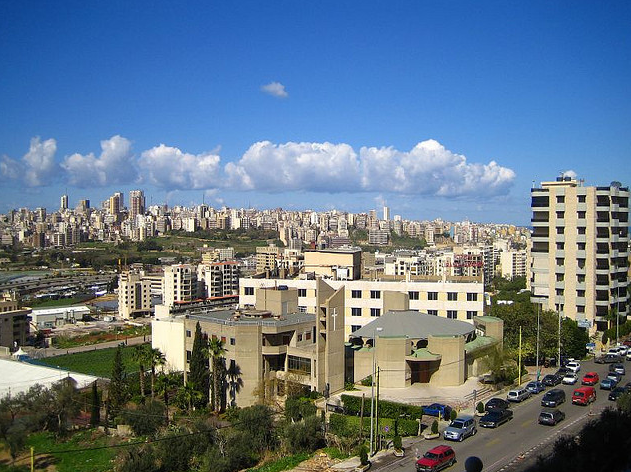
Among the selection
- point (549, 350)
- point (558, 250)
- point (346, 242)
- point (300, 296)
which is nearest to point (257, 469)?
point (549, 350)

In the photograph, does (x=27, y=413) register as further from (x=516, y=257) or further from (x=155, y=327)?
(x=516, y=257)

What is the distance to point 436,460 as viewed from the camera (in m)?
20.3

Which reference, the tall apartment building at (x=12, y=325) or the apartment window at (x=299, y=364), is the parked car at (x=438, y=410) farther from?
Answer: the tall apartment building at (x=12, y=325)

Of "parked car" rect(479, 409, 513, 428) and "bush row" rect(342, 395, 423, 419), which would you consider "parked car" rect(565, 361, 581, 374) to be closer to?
"parked car" rect(479, 409, 513, 428)

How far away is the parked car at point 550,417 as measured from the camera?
2505 centimetres

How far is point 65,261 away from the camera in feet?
540

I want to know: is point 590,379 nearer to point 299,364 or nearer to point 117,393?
point 299,364

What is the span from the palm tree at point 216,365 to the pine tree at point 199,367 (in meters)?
0.44

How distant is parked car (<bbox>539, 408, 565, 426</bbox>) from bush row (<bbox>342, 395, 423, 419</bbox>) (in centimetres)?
490

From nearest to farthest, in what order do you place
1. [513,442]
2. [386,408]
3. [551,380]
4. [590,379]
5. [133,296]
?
[513,442] → [386,408] → [590,379] → [551,380] → [133,296]

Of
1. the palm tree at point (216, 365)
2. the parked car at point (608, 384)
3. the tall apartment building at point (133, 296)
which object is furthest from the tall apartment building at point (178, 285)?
the parked car at point (608, 384)

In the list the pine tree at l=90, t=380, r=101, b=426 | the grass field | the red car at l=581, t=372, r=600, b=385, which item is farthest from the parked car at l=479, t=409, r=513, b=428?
the grass field

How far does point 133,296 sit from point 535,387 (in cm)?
7192

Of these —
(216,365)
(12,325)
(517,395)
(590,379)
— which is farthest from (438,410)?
(12,325)
